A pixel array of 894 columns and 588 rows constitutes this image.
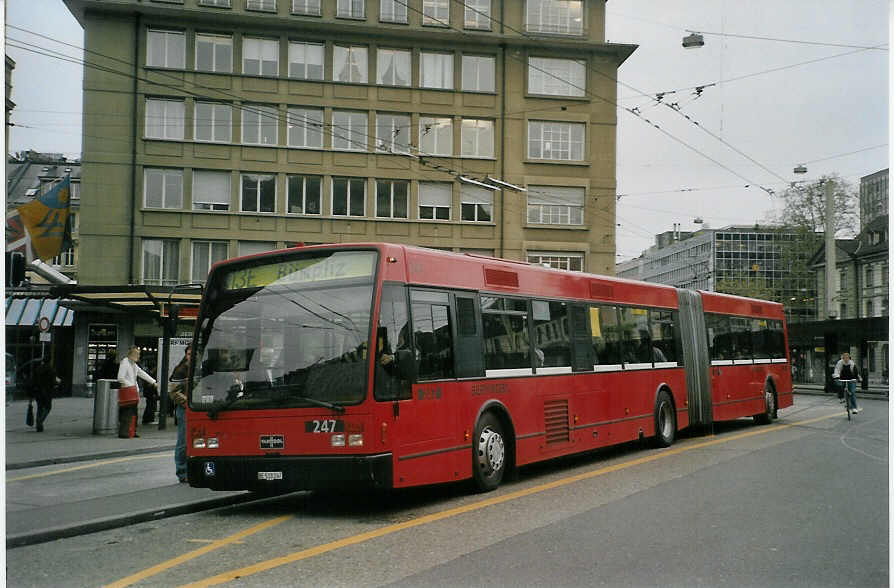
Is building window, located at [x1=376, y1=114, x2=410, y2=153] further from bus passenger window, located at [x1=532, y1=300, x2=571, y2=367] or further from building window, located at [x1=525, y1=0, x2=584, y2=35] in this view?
bus passenger window, located at [x1=532, y1=300, x2=571, y2=367]

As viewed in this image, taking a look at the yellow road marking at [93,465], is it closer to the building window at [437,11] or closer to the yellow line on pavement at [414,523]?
the yellow line on pavement at [414,523]

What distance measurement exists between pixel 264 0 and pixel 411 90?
10726mm

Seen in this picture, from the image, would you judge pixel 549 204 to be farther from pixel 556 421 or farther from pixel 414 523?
pixel 414 523

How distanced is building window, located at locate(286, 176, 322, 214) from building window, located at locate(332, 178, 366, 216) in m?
0.63

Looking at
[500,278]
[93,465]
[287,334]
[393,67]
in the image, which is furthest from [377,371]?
[393,67]

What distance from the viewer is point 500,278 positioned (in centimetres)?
1215

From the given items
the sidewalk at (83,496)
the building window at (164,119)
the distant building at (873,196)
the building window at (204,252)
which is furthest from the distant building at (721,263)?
the distant building at (873,196)

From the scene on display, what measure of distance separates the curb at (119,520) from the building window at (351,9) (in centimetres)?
1528

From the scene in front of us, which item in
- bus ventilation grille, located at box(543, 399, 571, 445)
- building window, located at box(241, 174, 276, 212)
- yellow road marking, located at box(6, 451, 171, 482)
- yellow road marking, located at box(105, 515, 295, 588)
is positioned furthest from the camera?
building window, located at box(241, 174, 276, 212)

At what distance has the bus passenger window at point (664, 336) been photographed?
1711 cm

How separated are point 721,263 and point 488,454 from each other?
8775 centimetres

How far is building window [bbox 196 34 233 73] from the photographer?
77.7 feet

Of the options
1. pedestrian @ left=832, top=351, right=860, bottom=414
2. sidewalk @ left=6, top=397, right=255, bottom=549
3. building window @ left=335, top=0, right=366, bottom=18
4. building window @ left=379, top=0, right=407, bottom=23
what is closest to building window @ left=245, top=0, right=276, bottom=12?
building window @ left=335, top=0, right=366, bottom=18

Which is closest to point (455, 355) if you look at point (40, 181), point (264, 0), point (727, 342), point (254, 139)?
point (40, 181)
